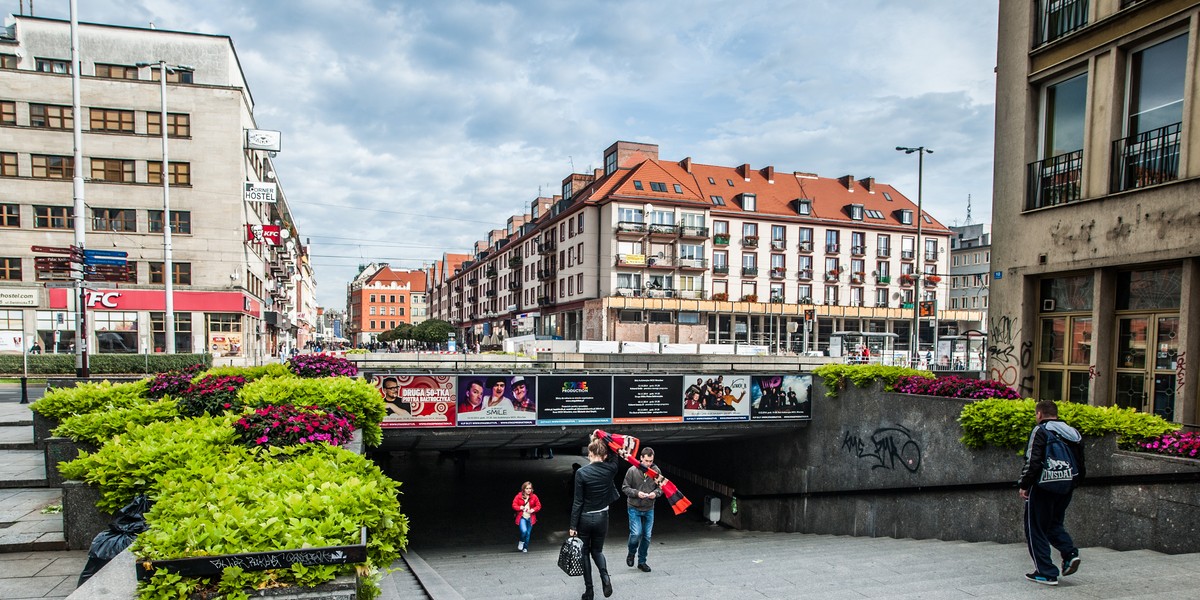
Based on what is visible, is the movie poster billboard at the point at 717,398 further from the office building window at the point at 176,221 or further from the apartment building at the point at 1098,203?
the office building window at the point at 176,221

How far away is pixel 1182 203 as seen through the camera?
9992 millimetres

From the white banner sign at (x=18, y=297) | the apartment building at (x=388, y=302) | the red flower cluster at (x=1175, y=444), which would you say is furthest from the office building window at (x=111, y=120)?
the apartment building at (x=388, y=302)

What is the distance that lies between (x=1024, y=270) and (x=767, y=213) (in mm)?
44541

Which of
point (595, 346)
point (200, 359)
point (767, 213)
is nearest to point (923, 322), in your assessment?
point (767, 213)

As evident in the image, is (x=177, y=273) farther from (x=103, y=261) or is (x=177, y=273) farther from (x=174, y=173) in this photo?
(x=103, y=261)

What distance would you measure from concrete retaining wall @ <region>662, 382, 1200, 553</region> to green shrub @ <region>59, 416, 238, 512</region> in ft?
33.8

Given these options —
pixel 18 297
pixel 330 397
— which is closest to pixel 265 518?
pixel 330 397

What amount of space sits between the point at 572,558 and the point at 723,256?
5048cm

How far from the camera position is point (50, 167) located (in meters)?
34.4

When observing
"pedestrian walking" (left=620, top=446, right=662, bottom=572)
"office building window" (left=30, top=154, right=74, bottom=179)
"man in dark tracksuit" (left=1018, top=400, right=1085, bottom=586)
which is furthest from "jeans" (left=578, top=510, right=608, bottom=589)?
"office building window" (left=30, top=154, right=74, bottom=179)

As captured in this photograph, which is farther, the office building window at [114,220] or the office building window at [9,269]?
the office building window at [114,220]

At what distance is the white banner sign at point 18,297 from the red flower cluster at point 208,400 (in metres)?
35.5

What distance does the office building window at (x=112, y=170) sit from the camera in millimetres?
34688

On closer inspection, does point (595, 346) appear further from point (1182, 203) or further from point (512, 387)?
point (1182, 203)
